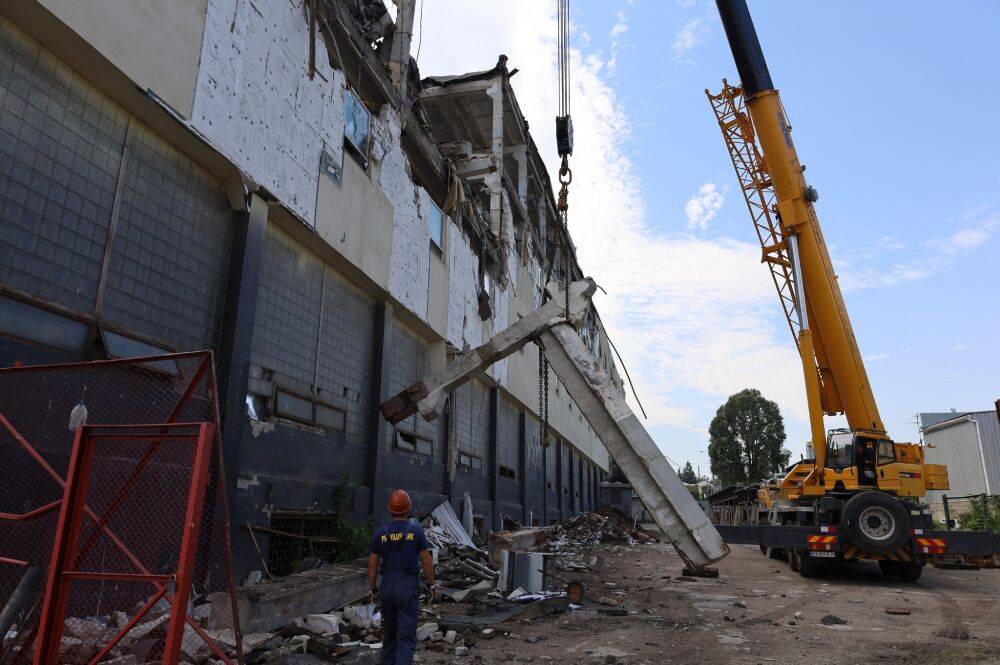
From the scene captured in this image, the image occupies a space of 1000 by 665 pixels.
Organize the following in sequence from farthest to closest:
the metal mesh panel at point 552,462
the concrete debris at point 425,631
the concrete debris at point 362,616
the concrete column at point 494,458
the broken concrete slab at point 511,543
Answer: the metal mesh panel at point 552,462
the concrete column at point 494,458
the broken concrete slab at point 511,543
the concrete debris at point 362,616
the concrete debris at point 425,631

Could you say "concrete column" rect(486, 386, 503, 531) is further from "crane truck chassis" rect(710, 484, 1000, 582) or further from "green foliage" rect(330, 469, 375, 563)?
"green foliage" rect(330, 469, 375, 563)

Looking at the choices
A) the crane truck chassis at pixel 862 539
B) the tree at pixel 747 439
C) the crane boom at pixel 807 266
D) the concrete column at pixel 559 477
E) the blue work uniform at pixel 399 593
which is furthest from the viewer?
Answer: the tree at pixel 747 439

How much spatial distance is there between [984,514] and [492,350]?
21810 mm

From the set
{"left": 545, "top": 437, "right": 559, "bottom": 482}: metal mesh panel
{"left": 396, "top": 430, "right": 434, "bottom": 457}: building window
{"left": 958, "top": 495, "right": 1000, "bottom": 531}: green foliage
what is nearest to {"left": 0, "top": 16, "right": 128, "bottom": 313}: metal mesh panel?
{"left": 396, "top": 430, "right": 434, "bottom": 457}: building window

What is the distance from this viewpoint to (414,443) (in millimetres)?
12523

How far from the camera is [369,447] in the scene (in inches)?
418

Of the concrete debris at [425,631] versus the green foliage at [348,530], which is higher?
the green foliage at [348,530]

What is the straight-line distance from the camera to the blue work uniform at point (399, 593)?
187 inches

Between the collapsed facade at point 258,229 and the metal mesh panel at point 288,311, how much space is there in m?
0.03

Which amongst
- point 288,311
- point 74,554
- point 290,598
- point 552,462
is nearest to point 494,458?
point 552,462

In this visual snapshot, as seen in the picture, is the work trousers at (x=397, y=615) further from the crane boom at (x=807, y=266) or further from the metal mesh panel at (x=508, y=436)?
the metal mesh panel at (x=508, y=436)

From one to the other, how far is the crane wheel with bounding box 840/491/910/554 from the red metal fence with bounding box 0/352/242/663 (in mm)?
10234

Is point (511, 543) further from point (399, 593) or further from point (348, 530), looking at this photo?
point (399, 593)

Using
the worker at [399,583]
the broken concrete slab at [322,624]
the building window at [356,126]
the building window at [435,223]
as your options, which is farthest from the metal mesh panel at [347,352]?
the worker at [399,583]
